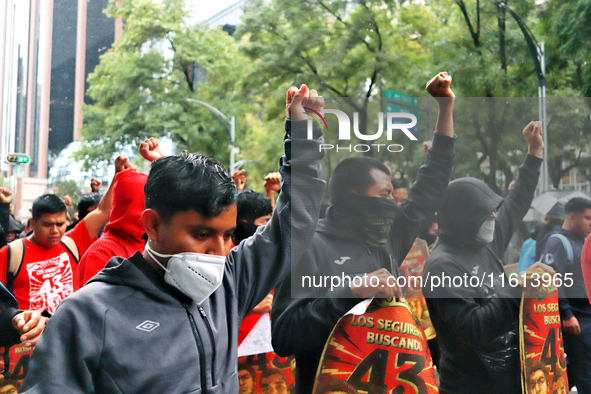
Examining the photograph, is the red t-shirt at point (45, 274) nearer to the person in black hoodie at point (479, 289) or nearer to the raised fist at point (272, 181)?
the raised fist at point (272, 181)

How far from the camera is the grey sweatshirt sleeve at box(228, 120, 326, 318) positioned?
187 centimetres

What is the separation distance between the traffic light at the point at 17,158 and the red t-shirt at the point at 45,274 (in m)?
3.80

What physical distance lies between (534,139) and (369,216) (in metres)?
0.97

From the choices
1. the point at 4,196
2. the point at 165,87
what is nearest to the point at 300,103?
the point at 4,196

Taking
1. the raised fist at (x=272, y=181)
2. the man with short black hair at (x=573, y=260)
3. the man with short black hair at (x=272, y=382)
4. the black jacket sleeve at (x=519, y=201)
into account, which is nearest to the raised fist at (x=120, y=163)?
the raised fist at (x=272, y=181)

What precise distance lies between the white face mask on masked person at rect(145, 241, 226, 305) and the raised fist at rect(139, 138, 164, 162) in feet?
5.19

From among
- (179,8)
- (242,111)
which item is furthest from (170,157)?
(242,111)

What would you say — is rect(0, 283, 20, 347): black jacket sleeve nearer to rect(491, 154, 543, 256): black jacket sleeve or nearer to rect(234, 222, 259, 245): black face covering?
rect(234, 222, 259, 245): black face covering

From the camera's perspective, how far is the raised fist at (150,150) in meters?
3.06

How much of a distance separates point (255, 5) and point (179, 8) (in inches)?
260

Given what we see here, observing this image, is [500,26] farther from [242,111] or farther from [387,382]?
[242,111]

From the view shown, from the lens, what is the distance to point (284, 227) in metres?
1.89

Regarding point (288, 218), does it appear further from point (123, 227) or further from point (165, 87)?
point (165, 87)

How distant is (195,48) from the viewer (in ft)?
42.5
